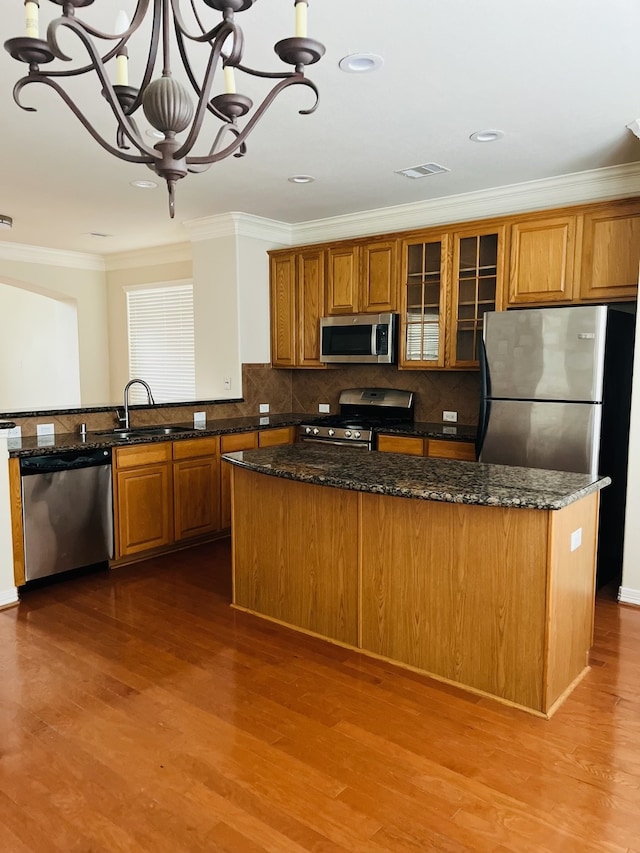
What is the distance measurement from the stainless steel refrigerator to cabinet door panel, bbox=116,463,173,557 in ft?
7.41

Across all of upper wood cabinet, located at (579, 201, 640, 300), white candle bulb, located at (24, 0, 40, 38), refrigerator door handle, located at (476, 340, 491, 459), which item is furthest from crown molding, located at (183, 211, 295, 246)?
white candle bulb, located at (24, 0, 40, 38)

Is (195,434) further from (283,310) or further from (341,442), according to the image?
(283,310)

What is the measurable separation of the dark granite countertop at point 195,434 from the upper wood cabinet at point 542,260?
1.08 metres

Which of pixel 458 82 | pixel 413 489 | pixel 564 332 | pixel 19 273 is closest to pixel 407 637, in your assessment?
pixel 413 489

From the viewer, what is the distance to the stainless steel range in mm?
5004

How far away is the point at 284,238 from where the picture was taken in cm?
595

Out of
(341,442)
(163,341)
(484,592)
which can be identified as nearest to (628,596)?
(484,592)

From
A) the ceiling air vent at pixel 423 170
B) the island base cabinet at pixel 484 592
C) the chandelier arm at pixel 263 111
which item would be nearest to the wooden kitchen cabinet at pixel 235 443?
the island base cabinet at pixel 484 592

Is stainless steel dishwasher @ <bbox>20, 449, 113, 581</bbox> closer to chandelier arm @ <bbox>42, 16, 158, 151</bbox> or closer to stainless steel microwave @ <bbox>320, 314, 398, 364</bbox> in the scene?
stainless steel microwave @ <bbox>320, 314, 398, 364</bbox>

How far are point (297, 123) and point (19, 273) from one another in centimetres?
505

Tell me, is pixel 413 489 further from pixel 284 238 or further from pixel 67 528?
pixel 284 238

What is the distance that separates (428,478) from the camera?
2.75m

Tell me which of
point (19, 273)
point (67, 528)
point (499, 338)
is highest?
point (19, 273)

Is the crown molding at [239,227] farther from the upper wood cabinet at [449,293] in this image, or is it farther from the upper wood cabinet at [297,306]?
the upper wood cabinet at [449,293]
